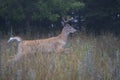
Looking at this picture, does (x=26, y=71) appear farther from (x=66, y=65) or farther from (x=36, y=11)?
(x=36, y=11)

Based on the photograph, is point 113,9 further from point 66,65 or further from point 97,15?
point 66,65

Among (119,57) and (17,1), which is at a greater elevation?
(17,1)

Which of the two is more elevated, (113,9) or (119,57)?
(113,9)

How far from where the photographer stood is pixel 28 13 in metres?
18.5

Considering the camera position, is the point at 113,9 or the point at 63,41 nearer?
the point at 63,41

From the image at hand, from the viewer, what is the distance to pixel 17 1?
711 inches

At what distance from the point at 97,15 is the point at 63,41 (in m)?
8.24

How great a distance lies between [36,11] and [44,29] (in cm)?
200

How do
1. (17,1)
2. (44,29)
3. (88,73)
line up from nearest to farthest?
(88,73) → (17,1) → (44,29)

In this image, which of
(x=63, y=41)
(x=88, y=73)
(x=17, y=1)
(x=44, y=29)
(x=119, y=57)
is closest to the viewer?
(x=88, y=73)

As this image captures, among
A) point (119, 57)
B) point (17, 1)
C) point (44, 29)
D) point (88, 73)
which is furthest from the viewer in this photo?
point (44, 29)

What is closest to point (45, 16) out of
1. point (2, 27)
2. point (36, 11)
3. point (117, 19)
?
point (36, 11)

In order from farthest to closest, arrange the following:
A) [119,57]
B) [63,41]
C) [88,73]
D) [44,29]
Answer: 1. [44,29]
2. [63,41]
3. [119,57]
4. [88,73]

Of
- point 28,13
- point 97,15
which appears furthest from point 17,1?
point 97,15
